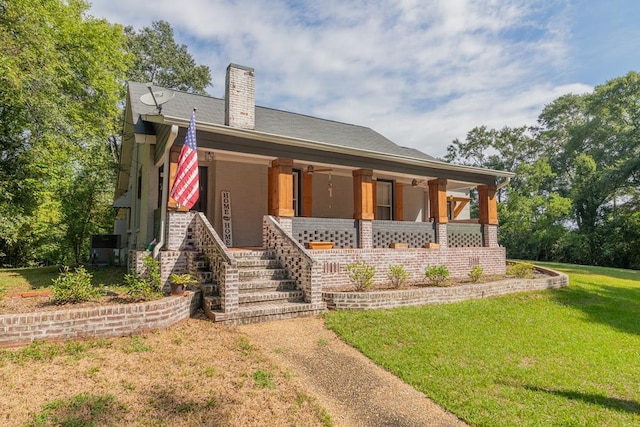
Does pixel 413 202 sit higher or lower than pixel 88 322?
higher

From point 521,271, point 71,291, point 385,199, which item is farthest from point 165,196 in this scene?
point 521,271

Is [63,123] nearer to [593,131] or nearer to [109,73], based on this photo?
[109,73]

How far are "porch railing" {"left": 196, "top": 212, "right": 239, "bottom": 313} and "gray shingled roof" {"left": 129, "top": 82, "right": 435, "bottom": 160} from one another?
3.50 m

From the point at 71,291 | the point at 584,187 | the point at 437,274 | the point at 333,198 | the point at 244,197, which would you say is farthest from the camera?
the point at 584,187

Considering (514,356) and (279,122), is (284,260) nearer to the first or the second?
(514,356)

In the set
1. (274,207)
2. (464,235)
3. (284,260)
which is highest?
(274,207)

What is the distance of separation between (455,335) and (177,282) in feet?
15.8

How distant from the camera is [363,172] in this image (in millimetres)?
10008

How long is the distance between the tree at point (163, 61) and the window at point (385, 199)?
893 inches

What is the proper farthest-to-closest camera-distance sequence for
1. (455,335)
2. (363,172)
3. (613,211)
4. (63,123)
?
(613,211)
(63,123)
(363,172)
(455,335)

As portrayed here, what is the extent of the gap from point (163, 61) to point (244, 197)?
23083 millimetres

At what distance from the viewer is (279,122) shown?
40.6ft

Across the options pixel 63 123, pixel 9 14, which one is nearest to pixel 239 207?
pixel 63 123

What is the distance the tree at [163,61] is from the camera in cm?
2744
